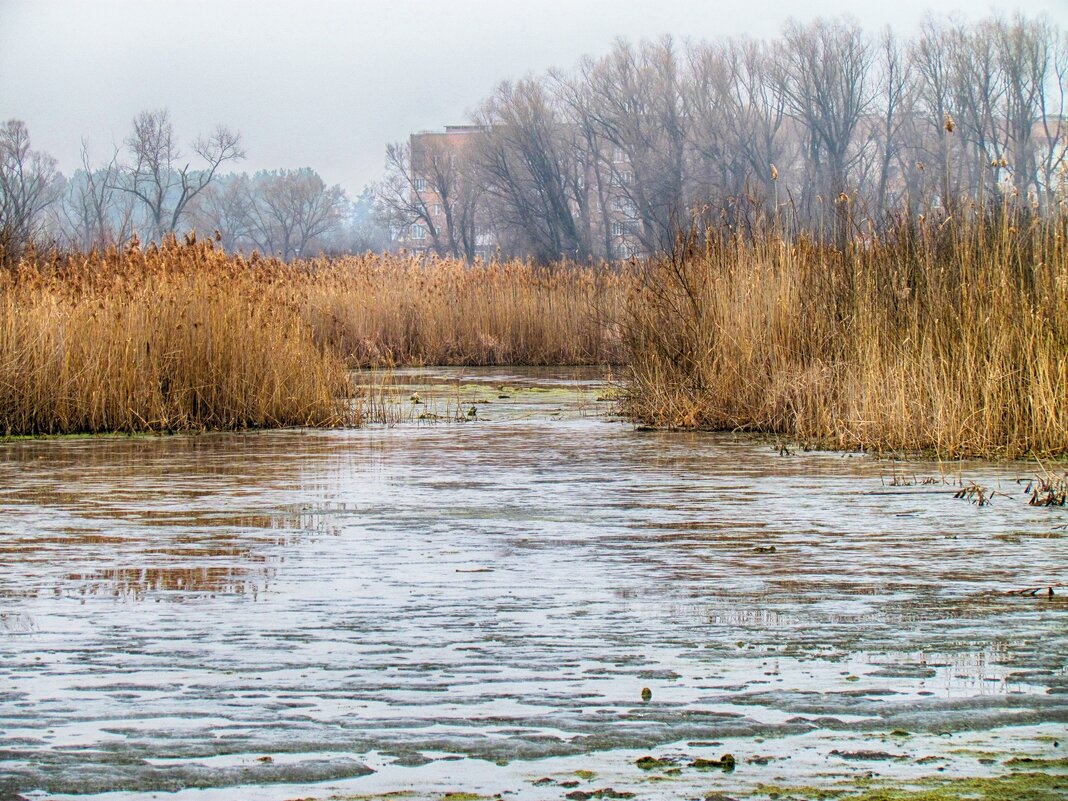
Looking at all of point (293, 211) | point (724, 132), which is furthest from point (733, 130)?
point (293, 211)

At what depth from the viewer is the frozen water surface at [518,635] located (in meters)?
3.39

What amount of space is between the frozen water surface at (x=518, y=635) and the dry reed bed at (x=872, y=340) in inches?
55.4

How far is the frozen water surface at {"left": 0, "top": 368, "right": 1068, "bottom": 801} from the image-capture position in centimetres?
339

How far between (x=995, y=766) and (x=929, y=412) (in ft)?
27.0

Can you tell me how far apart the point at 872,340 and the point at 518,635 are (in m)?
7.75

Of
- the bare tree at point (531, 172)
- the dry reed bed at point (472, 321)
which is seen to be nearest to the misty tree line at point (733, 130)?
the bare tree at point (531, 172)

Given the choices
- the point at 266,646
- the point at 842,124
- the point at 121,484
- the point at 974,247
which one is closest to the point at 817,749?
the point at 266,646

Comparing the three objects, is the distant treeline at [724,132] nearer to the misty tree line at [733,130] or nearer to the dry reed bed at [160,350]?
the misty tree line at [733,130]

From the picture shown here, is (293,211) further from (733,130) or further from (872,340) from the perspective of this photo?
(872,340)

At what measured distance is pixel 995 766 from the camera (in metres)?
3.31

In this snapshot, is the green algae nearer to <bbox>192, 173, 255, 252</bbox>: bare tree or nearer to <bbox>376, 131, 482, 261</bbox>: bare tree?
<bbox>376, 131, 482, 261</bbox>: bare tree

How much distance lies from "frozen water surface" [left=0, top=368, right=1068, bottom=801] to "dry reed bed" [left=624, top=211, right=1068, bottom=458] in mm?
1408

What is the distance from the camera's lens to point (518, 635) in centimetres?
476

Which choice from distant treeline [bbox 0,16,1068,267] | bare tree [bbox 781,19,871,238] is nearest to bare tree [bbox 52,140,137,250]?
distant treeline [bbox 0,16,1068,267]
